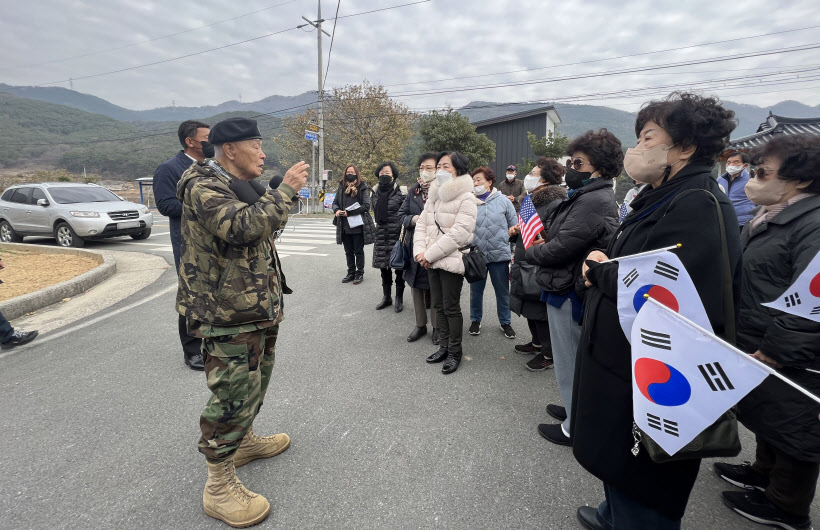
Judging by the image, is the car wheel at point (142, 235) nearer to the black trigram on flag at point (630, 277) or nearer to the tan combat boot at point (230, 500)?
the tan combat boot at point (230, 500)

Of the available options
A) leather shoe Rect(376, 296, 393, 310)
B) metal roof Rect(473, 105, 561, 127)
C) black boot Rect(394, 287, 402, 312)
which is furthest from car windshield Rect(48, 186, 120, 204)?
metal roof Rect(473, 105, 561, 127)

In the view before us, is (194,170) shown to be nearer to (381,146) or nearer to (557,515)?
(557,515)

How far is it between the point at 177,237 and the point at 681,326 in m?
4.06

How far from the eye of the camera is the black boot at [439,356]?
3720 millimetres

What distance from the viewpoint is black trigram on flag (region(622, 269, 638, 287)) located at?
52.8 inches

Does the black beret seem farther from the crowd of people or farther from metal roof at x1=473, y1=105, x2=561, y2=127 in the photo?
metal roof at x1=473, y1=105, x2=561, y2=127

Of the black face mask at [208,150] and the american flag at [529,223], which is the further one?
the american flag at [529,223]

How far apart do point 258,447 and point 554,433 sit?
1.92 meters

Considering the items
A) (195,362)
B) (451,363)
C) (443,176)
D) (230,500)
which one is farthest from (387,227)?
(230,500)

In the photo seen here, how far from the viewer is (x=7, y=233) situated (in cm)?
1135

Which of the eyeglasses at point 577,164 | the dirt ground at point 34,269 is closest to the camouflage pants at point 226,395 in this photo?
the eyeglasses at point 577,164

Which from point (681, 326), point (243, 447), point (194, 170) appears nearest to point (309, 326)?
point (243, 447)

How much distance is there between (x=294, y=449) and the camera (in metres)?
2.48

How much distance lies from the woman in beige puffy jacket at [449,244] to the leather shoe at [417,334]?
0.56 meters
